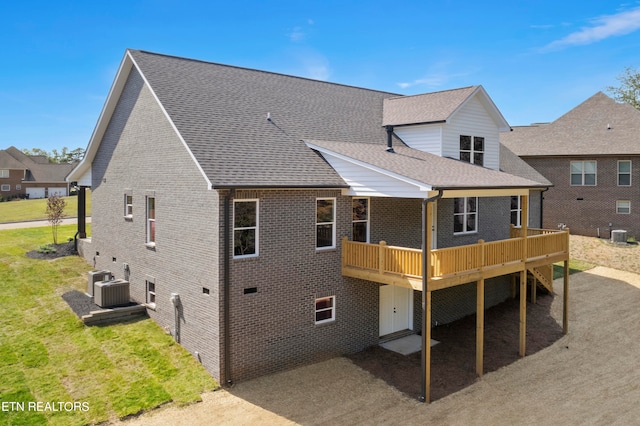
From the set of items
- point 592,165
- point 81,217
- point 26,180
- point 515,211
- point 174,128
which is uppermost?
point 26,180

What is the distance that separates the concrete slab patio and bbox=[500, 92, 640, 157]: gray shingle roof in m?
18.2

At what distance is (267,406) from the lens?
38.2 ft

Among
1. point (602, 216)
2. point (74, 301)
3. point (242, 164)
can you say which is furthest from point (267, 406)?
point (602, 216)

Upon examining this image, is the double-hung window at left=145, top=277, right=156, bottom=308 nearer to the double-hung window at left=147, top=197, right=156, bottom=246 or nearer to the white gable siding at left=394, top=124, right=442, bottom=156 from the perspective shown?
the double-hung window at left=147, top=197, right=156, bottom=246

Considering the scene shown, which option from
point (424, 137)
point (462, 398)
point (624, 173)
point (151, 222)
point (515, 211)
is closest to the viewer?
point (462, 398)

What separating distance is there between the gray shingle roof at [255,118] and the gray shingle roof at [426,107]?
680 mm

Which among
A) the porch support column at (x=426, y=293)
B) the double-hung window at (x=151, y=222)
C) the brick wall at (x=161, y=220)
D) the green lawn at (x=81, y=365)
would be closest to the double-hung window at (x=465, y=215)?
the porch support column at (x=426, y=293)

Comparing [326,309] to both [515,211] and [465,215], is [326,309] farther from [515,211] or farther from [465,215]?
[515,211]

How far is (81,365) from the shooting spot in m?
12.9

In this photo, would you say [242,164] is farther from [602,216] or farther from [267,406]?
[602,216]

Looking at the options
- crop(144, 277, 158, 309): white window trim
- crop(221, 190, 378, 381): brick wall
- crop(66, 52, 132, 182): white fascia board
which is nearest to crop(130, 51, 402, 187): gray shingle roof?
crop(221, 190, 378, 381): brick wall

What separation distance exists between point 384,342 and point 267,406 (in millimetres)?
5817

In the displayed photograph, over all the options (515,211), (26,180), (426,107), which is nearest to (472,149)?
(426,107)

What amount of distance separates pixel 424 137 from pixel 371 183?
19.6 feet
